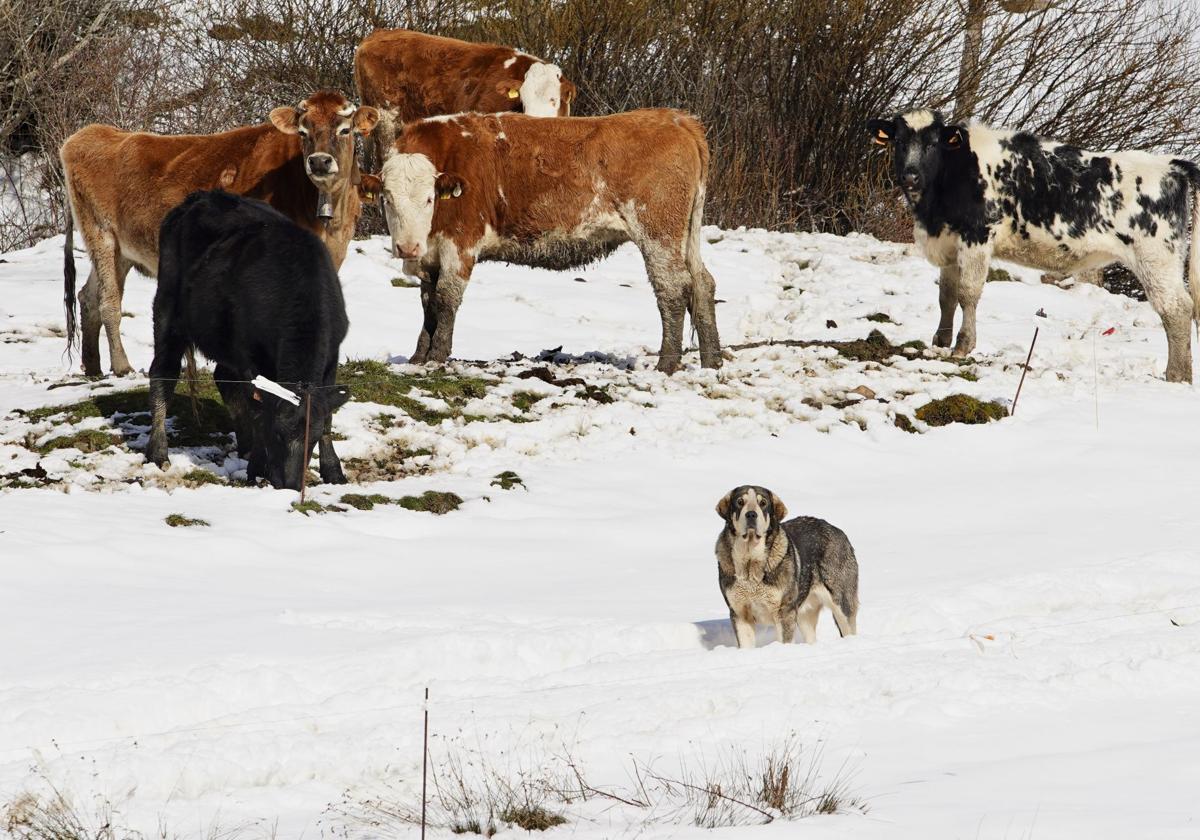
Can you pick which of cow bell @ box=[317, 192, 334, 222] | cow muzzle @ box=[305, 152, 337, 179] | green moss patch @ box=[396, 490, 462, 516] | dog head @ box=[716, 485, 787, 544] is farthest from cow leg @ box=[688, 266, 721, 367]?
dog head @ box=[716, 485, 787, 544]

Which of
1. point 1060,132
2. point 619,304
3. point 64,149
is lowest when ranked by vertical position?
point 619,304

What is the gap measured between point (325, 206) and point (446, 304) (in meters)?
1.62

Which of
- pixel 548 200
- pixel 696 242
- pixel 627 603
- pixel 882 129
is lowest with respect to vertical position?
pixel 627 603

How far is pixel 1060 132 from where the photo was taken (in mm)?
22641

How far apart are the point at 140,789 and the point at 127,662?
4.31ft

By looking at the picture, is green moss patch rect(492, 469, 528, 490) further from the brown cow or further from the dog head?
the dog head

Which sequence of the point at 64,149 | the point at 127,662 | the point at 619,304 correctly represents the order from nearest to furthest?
the point at 127,662
the point at 64,149
the point at 619,304

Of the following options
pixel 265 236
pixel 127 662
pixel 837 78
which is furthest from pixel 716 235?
pixel 127 662

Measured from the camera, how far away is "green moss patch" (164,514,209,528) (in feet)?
28.9

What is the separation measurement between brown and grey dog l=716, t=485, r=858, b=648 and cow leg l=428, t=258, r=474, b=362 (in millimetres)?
6221

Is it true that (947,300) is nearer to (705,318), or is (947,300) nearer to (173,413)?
(705,318)

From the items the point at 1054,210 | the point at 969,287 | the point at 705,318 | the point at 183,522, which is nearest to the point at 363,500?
the point at 183,522

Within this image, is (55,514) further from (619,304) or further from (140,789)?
(619,304)

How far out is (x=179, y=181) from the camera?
1224cm
